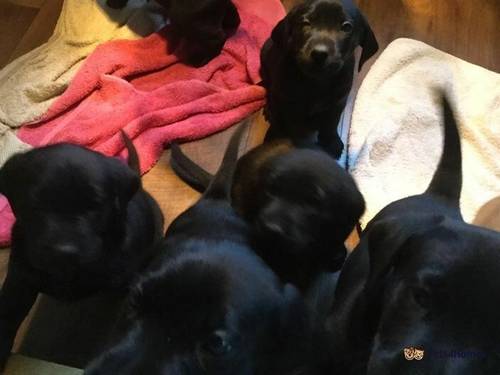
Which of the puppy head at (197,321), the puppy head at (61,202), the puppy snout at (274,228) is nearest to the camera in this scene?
the puppy head at (197,321)

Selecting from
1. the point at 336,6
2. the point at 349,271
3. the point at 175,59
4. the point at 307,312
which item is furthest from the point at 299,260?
the point at 175,59

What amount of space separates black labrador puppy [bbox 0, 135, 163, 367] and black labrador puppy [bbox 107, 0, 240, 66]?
92cm

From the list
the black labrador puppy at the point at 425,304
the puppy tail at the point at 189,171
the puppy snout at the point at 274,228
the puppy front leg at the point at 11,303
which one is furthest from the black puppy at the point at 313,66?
the puppy front leg at the point at 11,303

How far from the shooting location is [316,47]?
1.96 m

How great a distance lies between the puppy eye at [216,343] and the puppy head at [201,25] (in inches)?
58.4

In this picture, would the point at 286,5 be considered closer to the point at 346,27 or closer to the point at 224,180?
the point at 346,27

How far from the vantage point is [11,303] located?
5.08ft

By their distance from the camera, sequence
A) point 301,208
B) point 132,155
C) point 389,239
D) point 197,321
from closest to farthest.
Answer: point 197,321 → point 389,239 → point 301,208 → point 132,155

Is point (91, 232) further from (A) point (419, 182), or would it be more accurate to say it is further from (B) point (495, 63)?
(B) point (495, 63)

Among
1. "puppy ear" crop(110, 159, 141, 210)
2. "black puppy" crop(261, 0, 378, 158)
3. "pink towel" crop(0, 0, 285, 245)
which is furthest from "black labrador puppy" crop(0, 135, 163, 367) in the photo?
"black puppy" crop(261, 0, 378, 158)

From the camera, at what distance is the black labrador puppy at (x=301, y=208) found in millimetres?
1558

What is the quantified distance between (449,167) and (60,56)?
1388 millimetres

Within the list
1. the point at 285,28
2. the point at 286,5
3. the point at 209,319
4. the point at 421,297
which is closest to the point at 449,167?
the point at 421,297

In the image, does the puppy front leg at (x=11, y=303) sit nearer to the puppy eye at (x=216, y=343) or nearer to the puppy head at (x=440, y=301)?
the puppy eye at (x=216, y=343)
